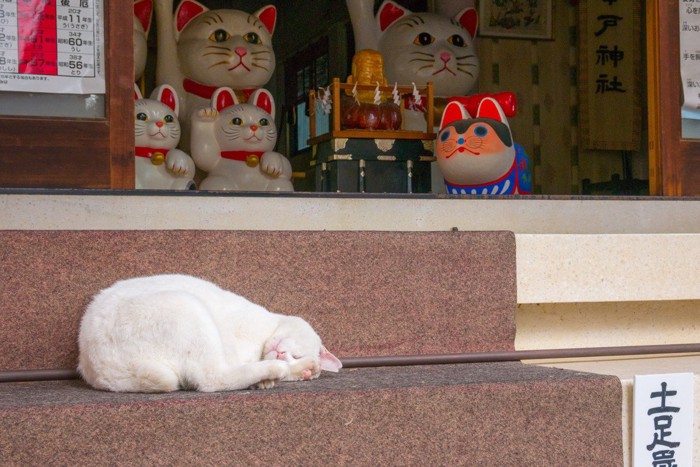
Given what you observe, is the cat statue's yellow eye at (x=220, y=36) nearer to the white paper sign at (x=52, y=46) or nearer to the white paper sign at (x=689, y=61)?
the white paper sign at (x=52, y=46)

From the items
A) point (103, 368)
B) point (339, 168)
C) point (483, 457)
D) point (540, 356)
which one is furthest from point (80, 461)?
point (339, 168)

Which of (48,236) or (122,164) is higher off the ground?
(122,164)

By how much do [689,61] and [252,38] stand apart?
6.56 ft

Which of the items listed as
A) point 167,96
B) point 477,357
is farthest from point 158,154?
point 477,357

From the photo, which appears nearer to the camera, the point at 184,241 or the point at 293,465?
the point at 293,465

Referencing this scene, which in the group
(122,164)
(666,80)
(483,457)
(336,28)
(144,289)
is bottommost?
(483,457)

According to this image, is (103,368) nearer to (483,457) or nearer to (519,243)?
(483,457)

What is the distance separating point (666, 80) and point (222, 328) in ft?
6.68

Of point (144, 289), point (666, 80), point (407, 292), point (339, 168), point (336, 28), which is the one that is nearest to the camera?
point (144, 289)

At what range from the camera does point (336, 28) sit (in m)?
6.24

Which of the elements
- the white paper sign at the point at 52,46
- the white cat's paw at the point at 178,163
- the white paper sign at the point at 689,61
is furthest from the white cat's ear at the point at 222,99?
the white paper sign at the point at 689,61

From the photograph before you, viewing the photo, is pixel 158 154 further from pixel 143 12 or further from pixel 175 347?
pixel 175 347

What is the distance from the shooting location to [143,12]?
450cm

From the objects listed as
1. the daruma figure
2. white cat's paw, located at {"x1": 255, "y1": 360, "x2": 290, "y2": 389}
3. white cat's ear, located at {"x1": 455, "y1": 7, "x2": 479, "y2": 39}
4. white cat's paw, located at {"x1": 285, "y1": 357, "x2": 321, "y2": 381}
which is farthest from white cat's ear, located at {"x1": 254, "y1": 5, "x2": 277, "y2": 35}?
white cat's paw, located at {"x1": 255, "y1": 360, "x2": 290, "y2": 389}
